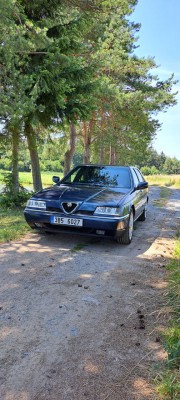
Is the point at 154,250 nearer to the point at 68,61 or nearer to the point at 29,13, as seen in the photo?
the point at 68,61

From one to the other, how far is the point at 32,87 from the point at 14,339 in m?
7.30

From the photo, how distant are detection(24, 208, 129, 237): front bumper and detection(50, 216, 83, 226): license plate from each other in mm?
54

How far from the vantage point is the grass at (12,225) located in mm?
6489

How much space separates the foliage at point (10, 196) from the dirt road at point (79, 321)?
4610mm

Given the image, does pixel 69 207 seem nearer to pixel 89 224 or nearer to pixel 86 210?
pixel 86 210

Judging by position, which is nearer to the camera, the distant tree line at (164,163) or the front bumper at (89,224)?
the front bumper at (89,224)

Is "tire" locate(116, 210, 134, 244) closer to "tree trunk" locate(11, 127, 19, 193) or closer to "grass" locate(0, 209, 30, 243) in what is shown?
"grass" locate(0, 209, 30, 243)

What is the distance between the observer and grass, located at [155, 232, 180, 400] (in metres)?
2.21

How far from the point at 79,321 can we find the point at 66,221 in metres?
2.61

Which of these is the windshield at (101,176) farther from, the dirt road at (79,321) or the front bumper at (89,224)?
the dirt road at (79,321)

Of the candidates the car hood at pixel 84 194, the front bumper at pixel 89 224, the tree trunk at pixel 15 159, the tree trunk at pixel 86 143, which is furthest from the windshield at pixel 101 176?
the tree trunk at pixel 86 143

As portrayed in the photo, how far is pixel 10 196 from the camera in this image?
10.3 metres

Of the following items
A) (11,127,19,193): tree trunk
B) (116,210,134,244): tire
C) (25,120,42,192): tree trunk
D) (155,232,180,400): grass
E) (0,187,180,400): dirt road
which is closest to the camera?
(155,232,180,400): grass

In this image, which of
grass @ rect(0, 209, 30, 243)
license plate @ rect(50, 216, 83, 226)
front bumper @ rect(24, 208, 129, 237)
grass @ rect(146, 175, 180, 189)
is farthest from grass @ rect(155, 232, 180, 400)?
grass @ rect(146, 175, 180, 189)
